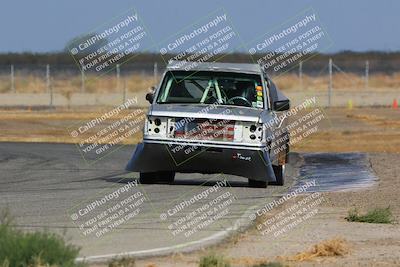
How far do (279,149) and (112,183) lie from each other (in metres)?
2.92

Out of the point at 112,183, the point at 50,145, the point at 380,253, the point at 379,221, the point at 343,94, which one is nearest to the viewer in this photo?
the point at 380,253

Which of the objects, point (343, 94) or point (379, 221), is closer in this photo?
point (379, 221)

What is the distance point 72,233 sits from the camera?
13750 mm

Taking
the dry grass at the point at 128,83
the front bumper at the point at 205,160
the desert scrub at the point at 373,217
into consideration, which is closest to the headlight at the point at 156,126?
the front bumper at the point at 205,160

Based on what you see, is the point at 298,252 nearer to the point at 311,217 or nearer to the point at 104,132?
the point at 311,217

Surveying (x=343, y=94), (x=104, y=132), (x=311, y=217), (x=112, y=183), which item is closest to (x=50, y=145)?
(x=104, y=132)

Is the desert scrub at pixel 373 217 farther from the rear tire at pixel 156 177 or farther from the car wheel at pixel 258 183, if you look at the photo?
the rear tire at pixel 156 177

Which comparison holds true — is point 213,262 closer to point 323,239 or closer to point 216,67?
point 323,239

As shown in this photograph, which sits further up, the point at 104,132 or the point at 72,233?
the point at 72,233

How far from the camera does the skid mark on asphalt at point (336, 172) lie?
2222 centimetres

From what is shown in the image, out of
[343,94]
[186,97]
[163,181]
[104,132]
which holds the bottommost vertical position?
[343,94]

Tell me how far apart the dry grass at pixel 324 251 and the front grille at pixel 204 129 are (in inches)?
289

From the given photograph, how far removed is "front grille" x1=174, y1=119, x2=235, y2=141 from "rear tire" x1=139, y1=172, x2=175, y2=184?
1282 mm

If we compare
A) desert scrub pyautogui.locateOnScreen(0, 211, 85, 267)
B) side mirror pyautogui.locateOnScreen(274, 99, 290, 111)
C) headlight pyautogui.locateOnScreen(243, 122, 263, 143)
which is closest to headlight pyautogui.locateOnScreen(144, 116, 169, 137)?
headlight pyautogui.locateOnScreen(243, 122, 263, 143)
